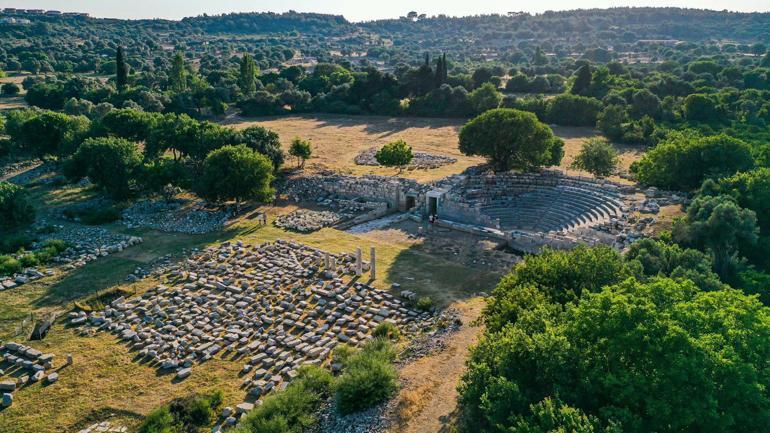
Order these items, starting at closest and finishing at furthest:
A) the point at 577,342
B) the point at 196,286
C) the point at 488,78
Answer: the point at 577,342 < the point at 196,286 < the point at 488,78

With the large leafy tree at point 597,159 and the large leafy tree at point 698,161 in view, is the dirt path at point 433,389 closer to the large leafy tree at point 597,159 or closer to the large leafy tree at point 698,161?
the large leafy tree at point 698,161

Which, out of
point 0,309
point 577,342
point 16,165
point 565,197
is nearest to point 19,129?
point 16,165

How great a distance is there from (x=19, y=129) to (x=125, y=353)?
51.0 metres

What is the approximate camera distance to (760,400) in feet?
55.5

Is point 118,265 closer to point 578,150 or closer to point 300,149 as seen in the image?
point 300,149

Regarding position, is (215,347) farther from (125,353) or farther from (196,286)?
(196,286)

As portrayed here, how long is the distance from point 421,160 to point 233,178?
26.7 metres

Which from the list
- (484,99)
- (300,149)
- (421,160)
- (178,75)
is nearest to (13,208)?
(300,149)

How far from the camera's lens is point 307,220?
48.9 m

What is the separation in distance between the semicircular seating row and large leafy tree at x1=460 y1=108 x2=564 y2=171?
3502mm

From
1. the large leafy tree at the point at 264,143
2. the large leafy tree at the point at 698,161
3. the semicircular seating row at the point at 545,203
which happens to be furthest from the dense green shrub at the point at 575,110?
the large leafy tree at the point at 264,143

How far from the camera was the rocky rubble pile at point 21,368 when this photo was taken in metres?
26.8

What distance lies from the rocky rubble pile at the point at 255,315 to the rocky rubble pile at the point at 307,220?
6.63m

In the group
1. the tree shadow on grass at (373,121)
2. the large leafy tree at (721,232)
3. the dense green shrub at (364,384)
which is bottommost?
the tree shadow on grass at (373,121)
